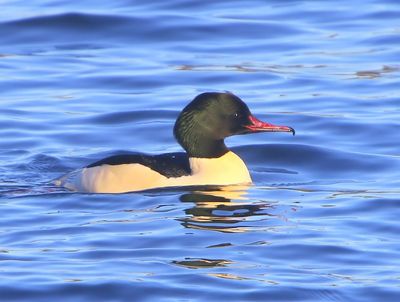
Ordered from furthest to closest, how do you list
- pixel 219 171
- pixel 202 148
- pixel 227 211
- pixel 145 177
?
pixel 202 148 → pixel 219 171 → pixel 145 177 → pixel 227 211

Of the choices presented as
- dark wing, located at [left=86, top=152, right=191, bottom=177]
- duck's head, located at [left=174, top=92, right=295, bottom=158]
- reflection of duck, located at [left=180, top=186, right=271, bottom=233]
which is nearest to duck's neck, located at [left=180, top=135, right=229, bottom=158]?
duck's head, located at [left=174, top=92, right=295, bottom=158]

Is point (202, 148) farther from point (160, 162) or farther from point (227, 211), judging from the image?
point (227, 211)

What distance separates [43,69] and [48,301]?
949cm

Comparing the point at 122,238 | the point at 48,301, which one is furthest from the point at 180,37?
the point at 48,301

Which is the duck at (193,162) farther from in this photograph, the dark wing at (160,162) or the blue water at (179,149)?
the blue water at (179,149)

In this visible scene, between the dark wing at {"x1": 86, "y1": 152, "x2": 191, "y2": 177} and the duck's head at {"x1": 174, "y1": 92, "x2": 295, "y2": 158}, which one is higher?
the duck's head at {"x1": 174, "y1": 92, "x2": 295, "y2": 158}

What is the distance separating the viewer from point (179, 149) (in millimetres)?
15250

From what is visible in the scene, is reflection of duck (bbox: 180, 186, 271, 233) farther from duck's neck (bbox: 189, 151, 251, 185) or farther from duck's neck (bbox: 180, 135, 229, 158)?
duck's neck (bbox: 180, 135, 229, 158)

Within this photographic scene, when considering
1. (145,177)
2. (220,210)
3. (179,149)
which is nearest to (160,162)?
(145,177)

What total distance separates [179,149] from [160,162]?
2.02m

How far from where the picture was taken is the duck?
1316cm

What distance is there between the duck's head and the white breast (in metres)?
0.16

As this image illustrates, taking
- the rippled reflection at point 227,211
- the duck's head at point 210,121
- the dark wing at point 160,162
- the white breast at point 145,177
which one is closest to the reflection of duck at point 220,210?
the rippled reflection at point 227,211

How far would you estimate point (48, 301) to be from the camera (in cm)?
961
